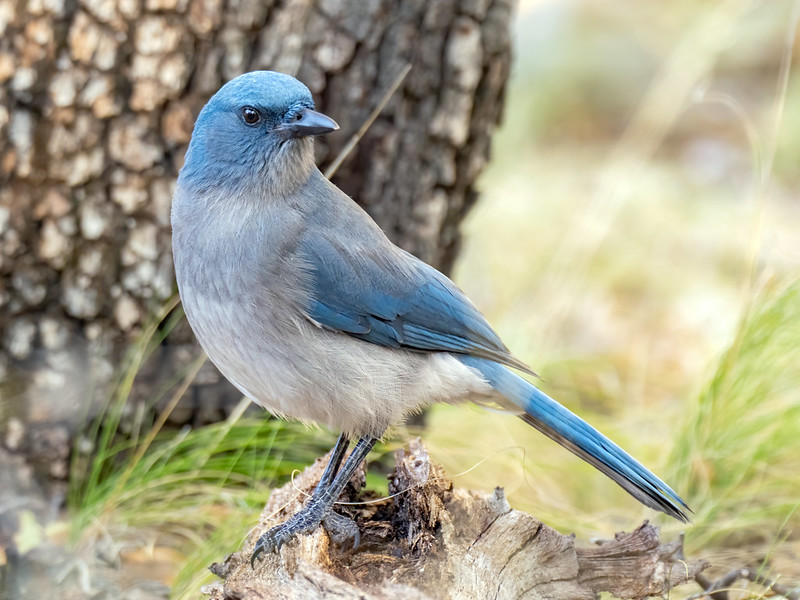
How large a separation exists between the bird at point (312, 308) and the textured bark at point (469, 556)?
0.11m

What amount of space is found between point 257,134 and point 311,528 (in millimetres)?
1103

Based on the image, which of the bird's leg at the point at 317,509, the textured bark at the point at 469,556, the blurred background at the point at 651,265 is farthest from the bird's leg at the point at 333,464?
the blurred background at the point at 651,265

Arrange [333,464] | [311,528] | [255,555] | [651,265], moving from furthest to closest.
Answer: [651,265] → [333,464] → [311,528] → [255,555]

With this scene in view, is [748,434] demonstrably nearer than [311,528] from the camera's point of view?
No

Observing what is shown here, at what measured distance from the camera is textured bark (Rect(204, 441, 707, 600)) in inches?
93.2

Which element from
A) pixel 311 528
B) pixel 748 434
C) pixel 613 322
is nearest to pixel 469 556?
pixel 311 528

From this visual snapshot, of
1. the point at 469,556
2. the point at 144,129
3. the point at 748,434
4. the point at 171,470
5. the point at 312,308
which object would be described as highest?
the point at 144,129

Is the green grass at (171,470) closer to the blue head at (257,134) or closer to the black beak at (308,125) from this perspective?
the blue head at (257,134)

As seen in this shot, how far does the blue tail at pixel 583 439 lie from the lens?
2.57 m

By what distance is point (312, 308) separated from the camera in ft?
8.60

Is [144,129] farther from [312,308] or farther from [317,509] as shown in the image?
[317,509]

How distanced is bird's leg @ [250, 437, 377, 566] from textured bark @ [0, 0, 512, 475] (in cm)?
118

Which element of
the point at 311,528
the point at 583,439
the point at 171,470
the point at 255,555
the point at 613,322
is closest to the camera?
the point at 255,555

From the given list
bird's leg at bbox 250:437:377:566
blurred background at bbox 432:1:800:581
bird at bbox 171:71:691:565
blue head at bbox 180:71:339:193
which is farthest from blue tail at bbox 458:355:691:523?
blue head at bbox 180:71:339:193
